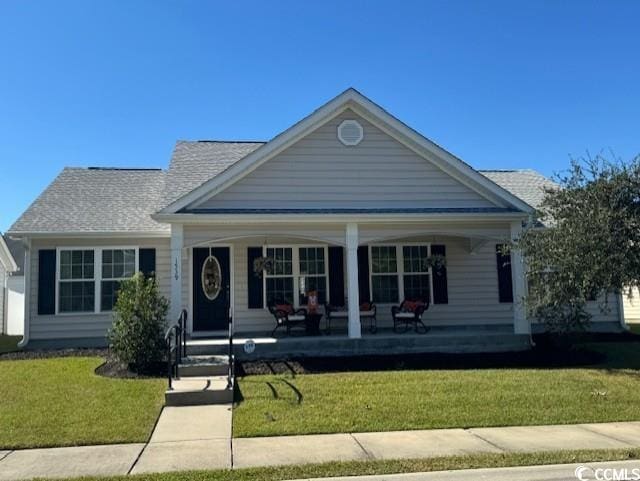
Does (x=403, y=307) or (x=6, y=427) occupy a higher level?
(x=403, y=307)

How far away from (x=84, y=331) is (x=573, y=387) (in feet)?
37.8

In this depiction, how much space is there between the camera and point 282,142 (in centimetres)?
1373

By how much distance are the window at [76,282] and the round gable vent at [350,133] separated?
7.28 metres

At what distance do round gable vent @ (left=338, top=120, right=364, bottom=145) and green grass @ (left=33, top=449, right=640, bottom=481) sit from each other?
931 cm

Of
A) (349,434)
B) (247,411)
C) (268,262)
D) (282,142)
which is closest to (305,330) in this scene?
(268,262)

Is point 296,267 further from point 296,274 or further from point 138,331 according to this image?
point 138,331

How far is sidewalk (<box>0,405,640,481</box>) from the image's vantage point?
6293mm

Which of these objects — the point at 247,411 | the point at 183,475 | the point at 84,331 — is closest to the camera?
the point at 183,475

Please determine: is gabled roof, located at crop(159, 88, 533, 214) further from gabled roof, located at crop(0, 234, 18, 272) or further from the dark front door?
gabled roof, located at crop(0, 234, 18, 272)

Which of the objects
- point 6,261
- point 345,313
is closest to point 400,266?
point 345,313

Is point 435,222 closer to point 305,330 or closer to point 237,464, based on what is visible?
point 305,330

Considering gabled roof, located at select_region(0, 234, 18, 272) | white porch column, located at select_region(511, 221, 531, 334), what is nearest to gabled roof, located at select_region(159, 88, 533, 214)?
white porch column, located at select_region(511, 221, 531, 334)

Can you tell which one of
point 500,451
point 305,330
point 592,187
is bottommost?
point 500,451

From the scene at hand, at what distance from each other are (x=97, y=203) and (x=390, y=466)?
12.9m
